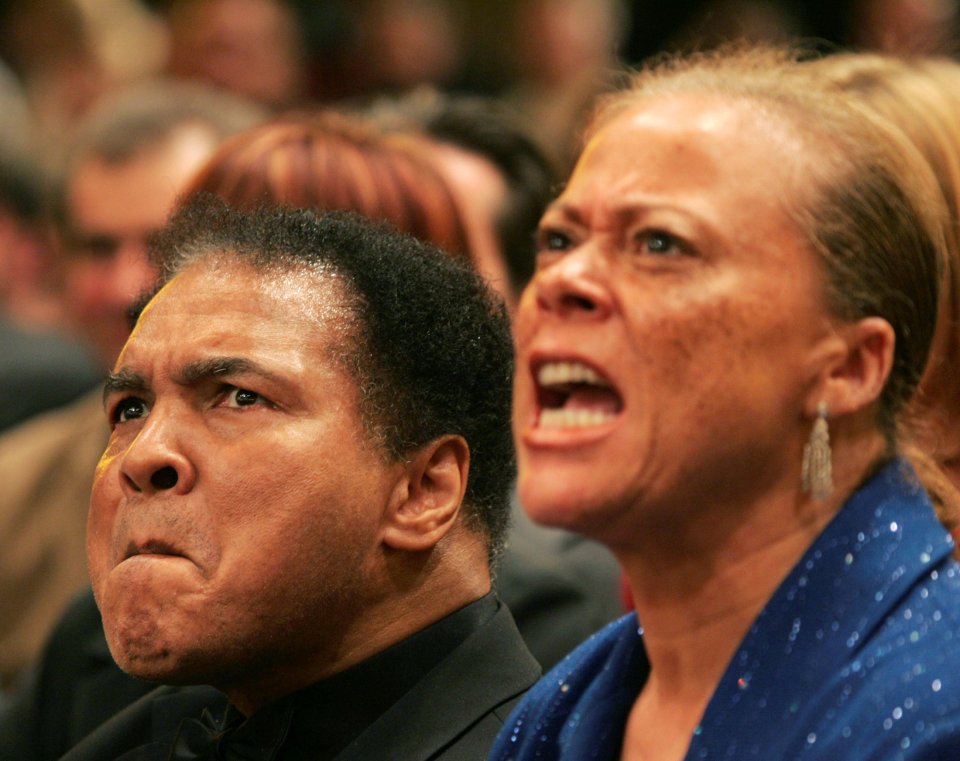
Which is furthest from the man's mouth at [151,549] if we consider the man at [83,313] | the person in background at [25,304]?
the person in background at [25,304]

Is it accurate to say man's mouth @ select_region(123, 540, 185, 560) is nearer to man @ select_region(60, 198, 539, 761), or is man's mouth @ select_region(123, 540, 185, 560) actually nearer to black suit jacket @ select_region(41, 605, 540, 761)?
man @ select_region(60, 198, 539, 761)

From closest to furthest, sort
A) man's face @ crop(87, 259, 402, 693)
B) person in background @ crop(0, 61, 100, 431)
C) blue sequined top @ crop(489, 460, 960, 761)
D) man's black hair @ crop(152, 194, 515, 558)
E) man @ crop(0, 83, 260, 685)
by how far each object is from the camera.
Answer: blue sequined top @ crop(489, 460, 960, 761)
man's face @ crop(87, 259, 402, 693)
man's black hair @ crop(152, 194, 515, 558)
man @ crop(0, 83, 260, 685)
person in background @ crop(0, 61, 100, 431)

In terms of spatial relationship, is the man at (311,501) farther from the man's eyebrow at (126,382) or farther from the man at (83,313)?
the man at (83,313)

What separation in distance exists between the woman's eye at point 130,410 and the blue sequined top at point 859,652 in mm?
836

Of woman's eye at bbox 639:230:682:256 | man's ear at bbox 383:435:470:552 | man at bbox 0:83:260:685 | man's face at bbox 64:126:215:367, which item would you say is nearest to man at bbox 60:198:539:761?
man's ear at bbox 383:435:470:552

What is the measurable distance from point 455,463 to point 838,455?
0.55m

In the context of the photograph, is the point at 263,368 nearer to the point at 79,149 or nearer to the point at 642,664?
the point at 642,664

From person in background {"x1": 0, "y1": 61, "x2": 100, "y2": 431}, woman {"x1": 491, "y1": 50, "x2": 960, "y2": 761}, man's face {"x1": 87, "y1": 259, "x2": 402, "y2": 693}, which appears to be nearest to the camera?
woman {"x1": 491, "y1": 50, "x2": 960, "y2": 761}

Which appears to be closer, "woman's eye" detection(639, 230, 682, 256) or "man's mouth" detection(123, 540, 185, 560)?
"woman's eye" detection(639, 230, 682, 256)

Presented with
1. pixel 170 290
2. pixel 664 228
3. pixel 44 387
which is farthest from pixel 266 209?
pixel 44 387

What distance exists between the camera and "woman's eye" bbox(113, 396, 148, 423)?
2088 millimetres

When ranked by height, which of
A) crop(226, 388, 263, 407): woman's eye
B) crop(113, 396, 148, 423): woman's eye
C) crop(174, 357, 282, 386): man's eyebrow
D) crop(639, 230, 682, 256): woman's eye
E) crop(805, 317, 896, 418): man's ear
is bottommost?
crop(113, 396, 148, 423): woman's eye

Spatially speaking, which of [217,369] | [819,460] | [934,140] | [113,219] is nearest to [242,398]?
[217,369]

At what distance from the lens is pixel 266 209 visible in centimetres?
225
